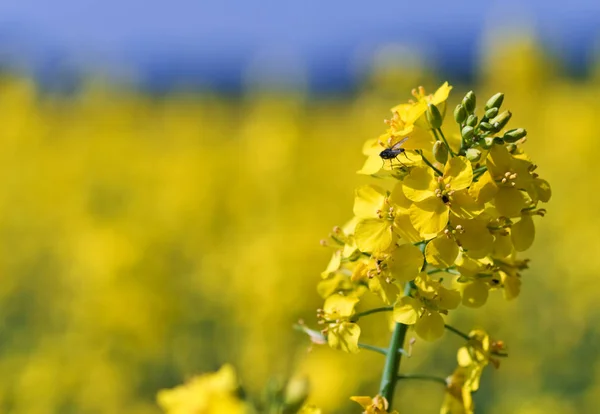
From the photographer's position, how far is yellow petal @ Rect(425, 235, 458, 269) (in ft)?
4.78

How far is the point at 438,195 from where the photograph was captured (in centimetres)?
143

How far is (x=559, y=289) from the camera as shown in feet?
18.1

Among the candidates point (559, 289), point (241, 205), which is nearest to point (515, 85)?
point (241, 205)

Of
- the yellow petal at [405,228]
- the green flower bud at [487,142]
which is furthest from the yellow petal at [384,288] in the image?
the green flower bud at [487,142]

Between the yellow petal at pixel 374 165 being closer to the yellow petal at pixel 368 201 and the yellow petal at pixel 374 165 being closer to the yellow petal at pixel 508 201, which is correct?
the yellow petal at pixel 368 201

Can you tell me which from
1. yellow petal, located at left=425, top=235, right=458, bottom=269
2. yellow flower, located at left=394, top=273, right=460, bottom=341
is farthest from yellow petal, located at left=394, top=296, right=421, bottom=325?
yellow petal, located at left=425, top=235, right=458, bottom=269

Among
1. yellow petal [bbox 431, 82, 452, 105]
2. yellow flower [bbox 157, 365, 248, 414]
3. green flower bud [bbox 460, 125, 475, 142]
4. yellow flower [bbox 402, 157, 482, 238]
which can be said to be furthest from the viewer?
yellow flower [bbox 157, 365, 248, 414]

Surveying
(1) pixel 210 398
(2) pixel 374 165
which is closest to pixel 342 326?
(2) pixel 374 165

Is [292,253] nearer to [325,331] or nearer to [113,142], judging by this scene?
[325,331]

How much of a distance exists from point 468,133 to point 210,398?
0.95 metres

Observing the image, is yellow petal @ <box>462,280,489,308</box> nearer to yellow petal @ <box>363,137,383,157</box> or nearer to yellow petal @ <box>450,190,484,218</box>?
yellow petal @ <box>450,190,484,218</box>

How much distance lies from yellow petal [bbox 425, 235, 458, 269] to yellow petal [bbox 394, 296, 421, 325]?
0.10 meters

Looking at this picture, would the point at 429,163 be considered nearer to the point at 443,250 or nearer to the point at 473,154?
the point at 473,154

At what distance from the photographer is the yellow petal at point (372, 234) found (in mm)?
1508
